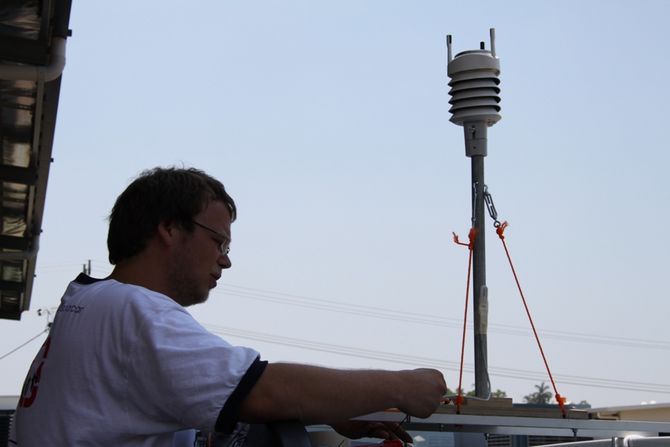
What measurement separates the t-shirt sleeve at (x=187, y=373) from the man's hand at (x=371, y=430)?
0.44 meters

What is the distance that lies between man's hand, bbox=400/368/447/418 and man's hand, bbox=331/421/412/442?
0.90 feet

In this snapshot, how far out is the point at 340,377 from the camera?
6.26 feet

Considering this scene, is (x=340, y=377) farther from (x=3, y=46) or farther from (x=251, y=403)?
(x=3, y=46)

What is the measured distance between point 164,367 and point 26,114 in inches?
175

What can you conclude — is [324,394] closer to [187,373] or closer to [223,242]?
[187,373]

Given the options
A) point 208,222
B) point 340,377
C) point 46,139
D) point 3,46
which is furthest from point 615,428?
point 46,139

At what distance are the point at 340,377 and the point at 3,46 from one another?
364 centimetres

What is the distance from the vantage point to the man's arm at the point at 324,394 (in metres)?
1.87

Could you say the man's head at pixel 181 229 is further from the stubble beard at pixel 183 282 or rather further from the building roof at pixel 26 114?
the building roof at pixel 26 114

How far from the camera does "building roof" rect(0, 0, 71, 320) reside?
4.84 metres

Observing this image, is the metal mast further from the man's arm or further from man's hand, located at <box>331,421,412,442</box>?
the man's arm

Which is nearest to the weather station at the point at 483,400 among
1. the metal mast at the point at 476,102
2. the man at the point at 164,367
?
the metal mast at the point at 476,102

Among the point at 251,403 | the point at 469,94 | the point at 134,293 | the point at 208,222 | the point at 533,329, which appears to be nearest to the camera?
the point at 251,403

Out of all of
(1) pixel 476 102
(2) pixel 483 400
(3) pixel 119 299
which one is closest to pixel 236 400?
(3) pixel 119 299
